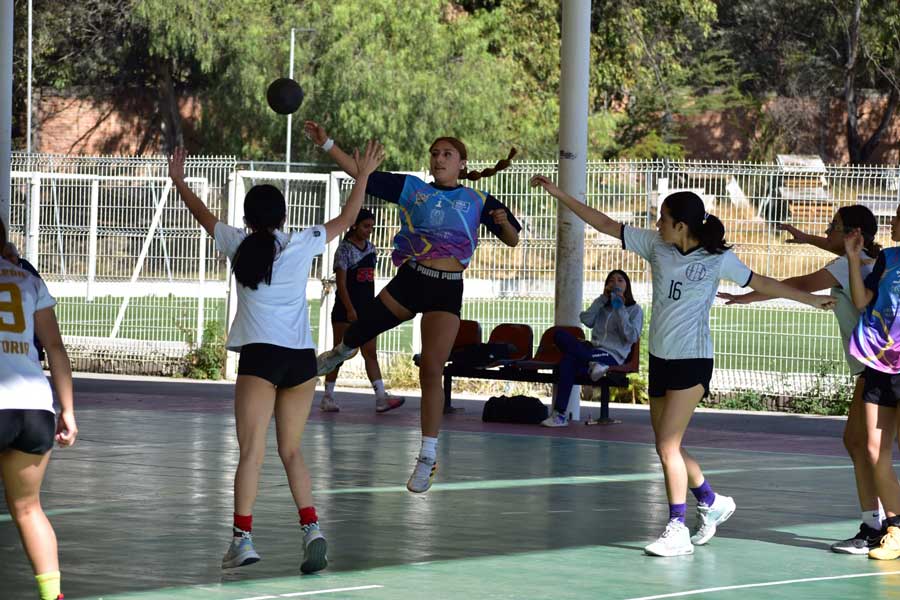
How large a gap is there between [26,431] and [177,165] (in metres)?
2.49

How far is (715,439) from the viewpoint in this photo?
50.1 feet

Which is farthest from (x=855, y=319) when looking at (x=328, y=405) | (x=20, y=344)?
(x=328, y=405)

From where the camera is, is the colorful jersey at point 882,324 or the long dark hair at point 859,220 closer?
the colorful jersey at point 882,324

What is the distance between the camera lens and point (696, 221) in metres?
8.93

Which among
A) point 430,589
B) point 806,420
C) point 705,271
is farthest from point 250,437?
point 806,420

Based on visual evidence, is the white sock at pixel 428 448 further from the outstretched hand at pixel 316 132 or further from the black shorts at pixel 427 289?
the outstretched hand at pixel 316 132

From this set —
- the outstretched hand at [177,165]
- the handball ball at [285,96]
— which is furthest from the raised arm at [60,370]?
the handball ball at [285,96]

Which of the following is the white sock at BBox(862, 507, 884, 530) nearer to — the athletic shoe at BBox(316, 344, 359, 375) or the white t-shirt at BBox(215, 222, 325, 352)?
the white t-shirt at BBox(215, 222, 325, 352)

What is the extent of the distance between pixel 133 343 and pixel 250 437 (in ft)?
47.0

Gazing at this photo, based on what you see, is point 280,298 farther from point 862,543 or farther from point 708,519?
point 862,543

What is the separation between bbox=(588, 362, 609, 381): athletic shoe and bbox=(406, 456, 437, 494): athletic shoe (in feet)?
17.8

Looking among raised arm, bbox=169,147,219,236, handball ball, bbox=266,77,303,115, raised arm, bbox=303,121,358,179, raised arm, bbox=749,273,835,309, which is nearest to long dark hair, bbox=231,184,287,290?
raised arm, bbox=169,147,219,236

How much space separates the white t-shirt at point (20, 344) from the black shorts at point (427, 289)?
4.06 metres

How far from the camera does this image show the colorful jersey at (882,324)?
8852 mm
